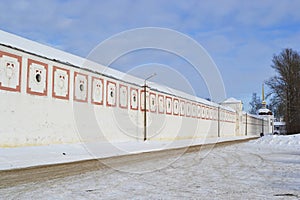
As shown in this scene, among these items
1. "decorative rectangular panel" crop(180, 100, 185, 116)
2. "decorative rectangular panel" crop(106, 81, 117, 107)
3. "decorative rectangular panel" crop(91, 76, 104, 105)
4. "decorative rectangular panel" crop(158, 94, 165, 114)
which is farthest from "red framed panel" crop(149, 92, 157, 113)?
"decorative rectangular panel" crop(91, 76, 104, 105)

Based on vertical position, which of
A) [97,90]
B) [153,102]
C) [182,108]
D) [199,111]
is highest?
[97,90]

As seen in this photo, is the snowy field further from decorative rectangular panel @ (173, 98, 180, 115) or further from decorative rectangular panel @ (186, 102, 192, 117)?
decorative rectangular panel @ (186, 102, 192, 117)

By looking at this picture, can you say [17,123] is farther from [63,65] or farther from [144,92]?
[144,92]

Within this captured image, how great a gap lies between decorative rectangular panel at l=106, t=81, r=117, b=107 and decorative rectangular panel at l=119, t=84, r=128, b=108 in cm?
100

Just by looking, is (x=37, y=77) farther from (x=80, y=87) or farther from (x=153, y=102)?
(x=153, y=102)

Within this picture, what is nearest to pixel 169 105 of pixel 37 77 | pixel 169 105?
pixel 169 105

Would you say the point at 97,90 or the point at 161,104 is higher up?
the point at 97,90

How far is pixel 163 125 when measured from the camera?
4100 centimetres

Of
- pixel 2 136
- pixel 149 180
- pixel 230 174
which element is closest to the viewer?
pixel 149 180

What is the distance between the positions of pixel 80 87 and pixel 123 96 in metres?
7.07

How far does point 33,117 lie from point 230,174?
13.5m

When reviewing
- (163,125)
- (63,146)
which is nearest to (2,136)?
(63,146)

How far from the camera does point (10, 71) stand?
1952 cm

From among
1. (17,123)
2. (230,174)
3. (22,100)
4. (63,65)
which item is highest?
(63,65)
